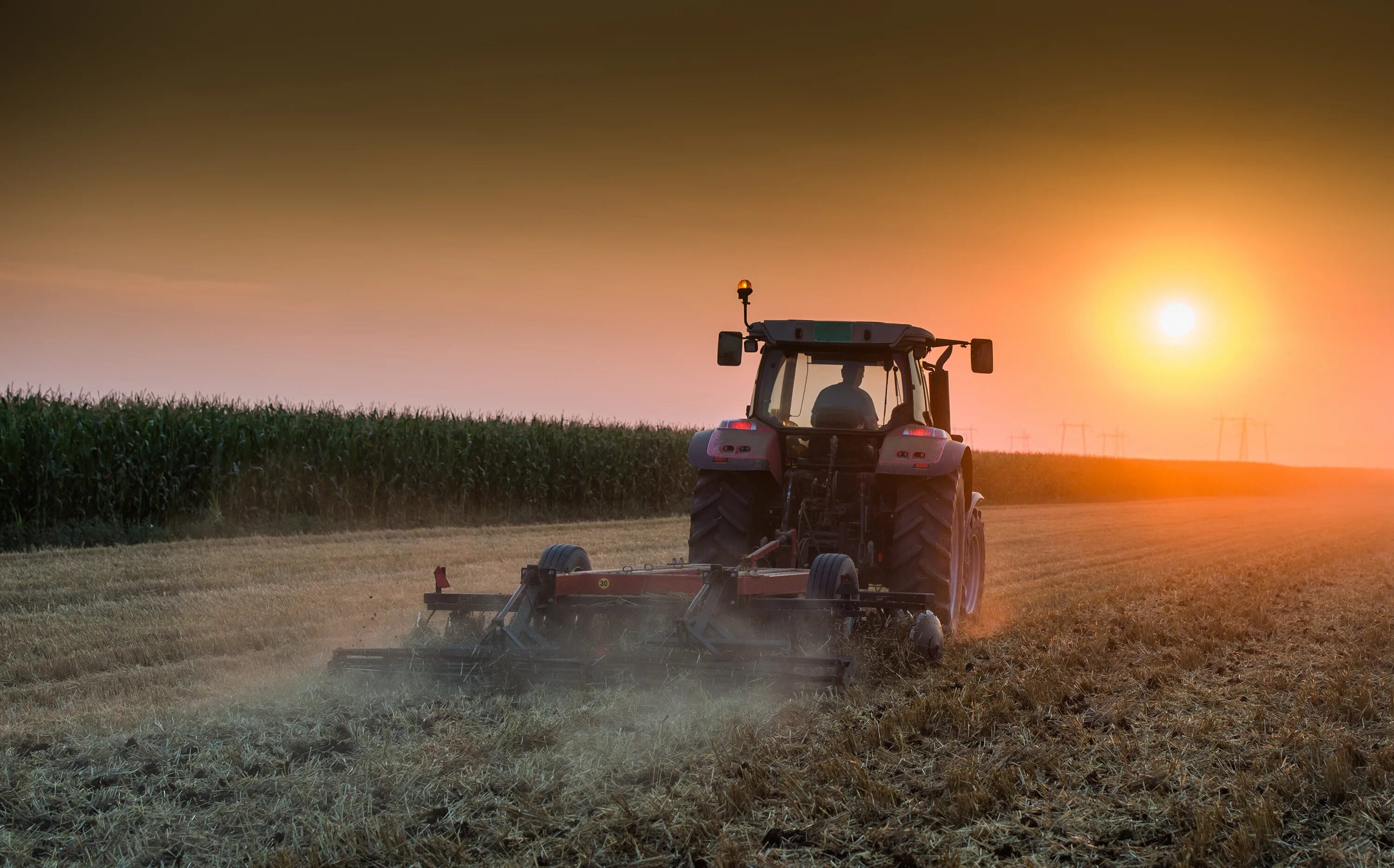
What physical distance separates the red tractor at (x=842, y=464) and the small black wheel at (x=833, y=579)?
2.35 ft

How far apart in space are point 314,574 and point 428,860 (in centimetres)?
718

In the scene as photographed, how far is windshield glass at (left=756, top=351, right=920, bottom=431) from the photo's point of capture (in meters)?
7.69

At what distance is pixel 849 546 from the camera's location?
7352 mm

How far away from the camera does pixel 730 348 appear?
7852mm

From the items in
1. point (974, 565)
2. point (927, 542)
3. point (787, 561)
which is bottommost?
point (974, 565)

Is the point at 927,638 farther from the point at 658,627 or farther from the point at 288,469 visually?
the point at 288,469

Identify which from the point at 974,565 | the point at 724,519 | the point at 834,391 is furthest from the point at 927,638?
the point at 974,565

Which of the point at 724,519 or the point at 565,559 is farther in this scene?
the point at 724,519

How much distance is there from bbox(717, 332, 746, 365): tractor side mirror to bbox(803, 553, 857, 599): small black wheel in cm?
214

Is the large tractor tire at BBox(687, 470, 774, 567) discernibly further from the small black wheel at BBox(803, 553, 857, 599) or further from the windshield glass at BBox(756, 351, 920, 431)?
the small black wheel at BBox(803, 553, 857, 599)

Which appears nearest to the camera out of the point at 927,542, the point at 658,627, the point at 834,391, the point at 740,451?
the point at 658,627

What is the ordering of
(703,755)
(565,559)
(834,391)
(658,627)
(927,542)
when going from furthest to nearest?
(834,391), (927,542), (565,559), (658,627), (703,755)

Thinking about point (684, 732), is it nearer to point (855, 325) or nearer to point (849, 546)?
point (849, 546)

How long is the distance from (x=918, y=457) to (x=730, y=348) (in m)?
1.57
